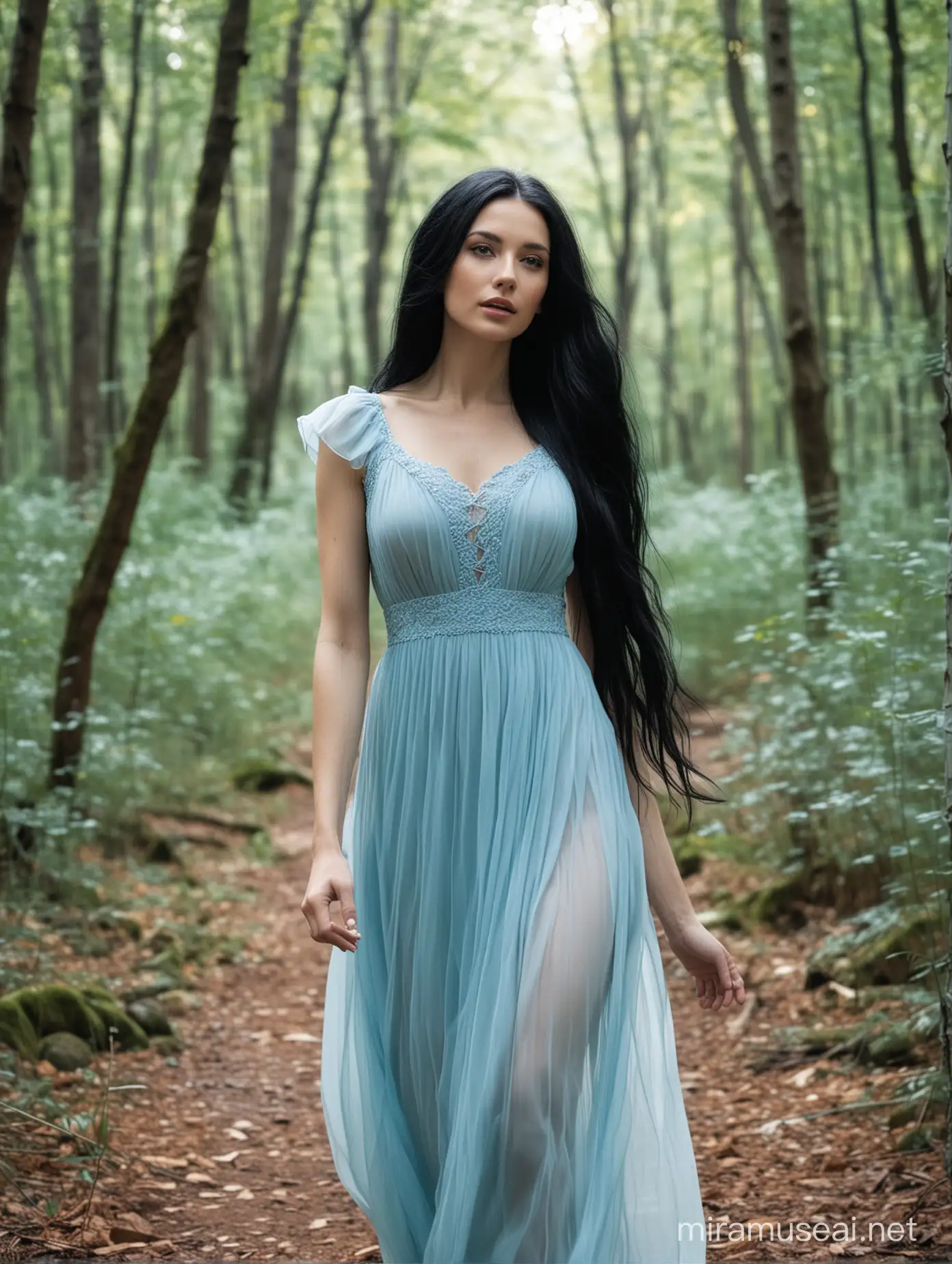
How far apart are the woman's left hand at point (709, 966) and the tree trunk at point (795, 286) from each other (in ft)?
12.3

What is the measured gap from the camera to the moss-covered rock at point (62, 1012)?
4273 millimetres

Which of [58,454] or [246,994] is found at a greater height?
[58,454]

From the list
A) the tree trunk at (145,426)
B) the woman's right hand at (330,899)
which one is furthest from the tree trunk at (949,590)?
the tree trunk at (145,426)

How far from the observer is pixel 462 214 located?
2752 millimetres

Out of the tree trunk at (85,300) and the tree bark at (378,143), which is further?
the tree bark at (378,143)

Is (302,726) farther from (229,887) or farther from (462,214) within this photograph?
(462,214)

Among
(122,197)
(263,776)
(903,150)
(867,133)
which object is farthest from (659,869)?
(122,197)

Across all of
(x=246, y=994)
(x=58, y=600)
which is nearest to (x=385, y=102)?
(x=58, y=600)

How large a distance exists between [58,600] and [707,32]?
7795mm

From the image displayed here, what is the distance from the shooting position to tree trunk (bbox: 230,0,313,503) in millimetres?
14562

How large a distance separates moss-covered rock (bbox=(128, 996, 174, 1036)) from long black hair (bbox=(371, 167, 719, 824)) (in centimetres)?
279

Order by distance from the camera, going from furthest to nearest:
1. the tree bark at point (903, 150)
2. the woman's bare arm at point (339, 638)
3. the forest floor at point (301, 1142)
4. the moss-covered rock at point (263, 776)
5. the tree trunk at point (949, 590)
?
1. the moss-covered rock at point (263, 776)
2. the tree bark at point (903, 150)
3. the forest floor at point (301, 1142)
4. the tree trunk at point (949, 590)
5. the woman's bare arm at point (339, 638)

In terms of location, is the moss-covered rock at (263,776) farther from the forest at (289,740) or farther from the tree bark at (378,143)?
the tree bark at (378,143)

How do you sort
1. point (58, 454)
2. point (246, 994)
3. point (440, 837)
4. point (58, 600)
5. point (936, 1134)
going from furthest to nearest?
point (58, 454)
point (58, 600)
point (246, 994)
point (936, 1134)
point (440, 837)
